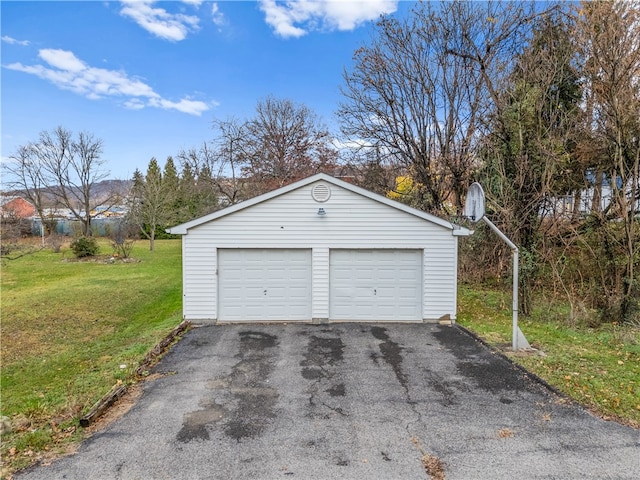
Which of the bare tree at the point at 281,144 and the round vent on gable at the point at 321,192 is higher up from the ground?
the bare tree at the point at 281,144

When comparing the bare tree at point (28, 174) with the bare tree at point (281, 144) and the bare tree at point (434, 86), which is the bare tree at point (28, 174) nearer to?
the bare tree at point (281, 144)

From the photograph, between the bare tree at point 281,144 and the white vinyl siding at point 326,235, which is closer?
the white vinyl siding at point 326,235

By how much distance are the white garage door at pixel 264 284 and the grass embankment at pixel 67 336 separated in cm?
174

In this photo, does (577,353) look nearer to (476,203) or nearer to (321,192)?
(476,203)

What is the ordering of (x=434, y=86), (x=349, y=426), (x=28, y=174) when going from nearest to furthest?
(x=349, y=426), (x=434, y=86), (x=28, y=174)

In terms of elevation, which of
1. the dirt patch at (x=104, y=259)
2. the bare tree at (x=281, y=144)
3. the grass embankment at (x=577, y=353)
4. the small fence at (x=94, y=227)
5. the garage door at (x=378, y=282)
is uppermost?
the bare tree at (x=281, y=144)

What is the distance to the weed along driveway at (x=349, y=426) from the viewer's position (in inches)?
154

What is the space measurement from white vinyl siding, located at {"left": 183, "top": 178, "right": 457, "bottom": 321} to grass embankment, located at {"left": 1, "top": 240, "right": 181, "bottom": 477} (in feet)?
7.50

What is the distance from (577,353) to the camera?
7469mm

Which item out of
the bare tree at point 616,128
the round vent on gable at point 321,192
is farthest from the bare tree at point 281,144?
the bare tree at point 616,128

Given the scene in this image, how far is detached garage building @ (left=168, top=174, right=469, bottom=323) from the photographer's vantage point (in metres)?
9.69

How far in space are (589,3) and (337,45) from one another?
1047 cm

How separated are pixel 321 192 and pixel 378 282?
2742 millimetres

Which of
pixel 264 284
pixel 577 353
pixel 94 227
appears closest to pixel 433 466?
pixel 577 353
